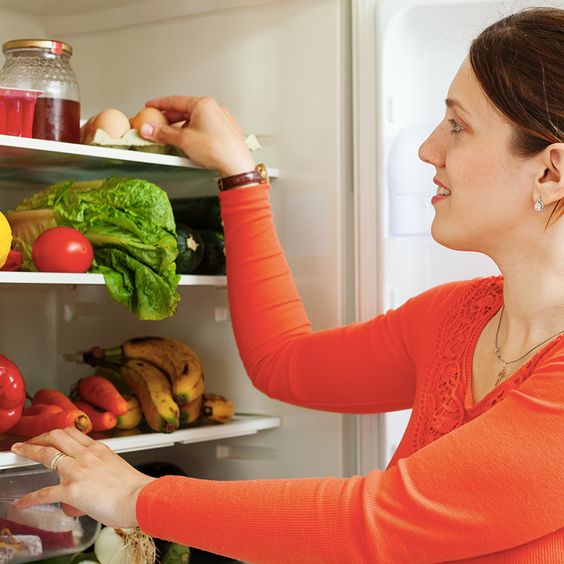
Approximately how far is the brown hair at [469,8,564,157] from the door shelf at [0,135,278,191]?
54 cm

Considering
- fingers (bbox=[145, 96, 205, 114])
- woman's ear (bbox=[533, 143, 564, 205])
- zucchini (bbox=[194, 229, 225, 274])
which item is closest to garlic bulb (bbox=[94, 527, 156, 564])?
zucchini (bbox=[194, 229, 225, 274])

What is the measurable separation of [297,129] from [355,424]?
52 centimetres

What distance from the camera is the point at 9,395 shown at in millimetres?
1430

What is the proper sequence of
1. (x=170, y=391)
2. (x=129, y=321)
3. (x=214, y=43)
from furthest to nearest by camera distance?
(x=129, y=321)
(x=214, y=43)
(x=170, y=391)

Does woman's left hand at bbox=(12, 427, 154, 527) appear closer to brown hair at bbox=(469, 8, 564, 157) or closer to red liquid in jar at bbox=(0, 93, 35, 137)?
red liquid in jar at bbox=(0, 93, 35, 137)

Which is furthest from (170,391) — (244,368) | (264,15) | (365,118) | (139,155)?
(264,15)

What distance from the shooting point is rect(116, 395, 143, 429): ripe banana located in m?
1.64

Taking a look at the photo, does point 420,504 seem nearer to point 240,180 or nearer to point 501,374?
point 501,374

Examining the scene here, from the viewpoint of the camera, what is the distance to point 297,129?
1733mm

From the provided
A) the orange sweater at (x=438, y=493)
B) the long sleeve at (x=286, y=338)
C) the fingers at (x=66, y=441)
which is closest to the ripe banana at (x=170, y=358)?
the long sleeve at (x=286, y=338)

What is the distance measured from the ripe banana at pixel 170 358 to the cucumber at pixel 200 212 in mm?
216

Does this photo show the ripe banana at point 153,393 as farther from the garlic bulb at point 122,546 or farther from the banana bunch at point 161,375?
the garlic bulb at point 122,546

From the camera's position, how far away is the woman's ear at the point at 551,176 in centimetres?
117

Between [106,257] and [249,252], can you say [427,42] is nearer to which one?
[249,252]
